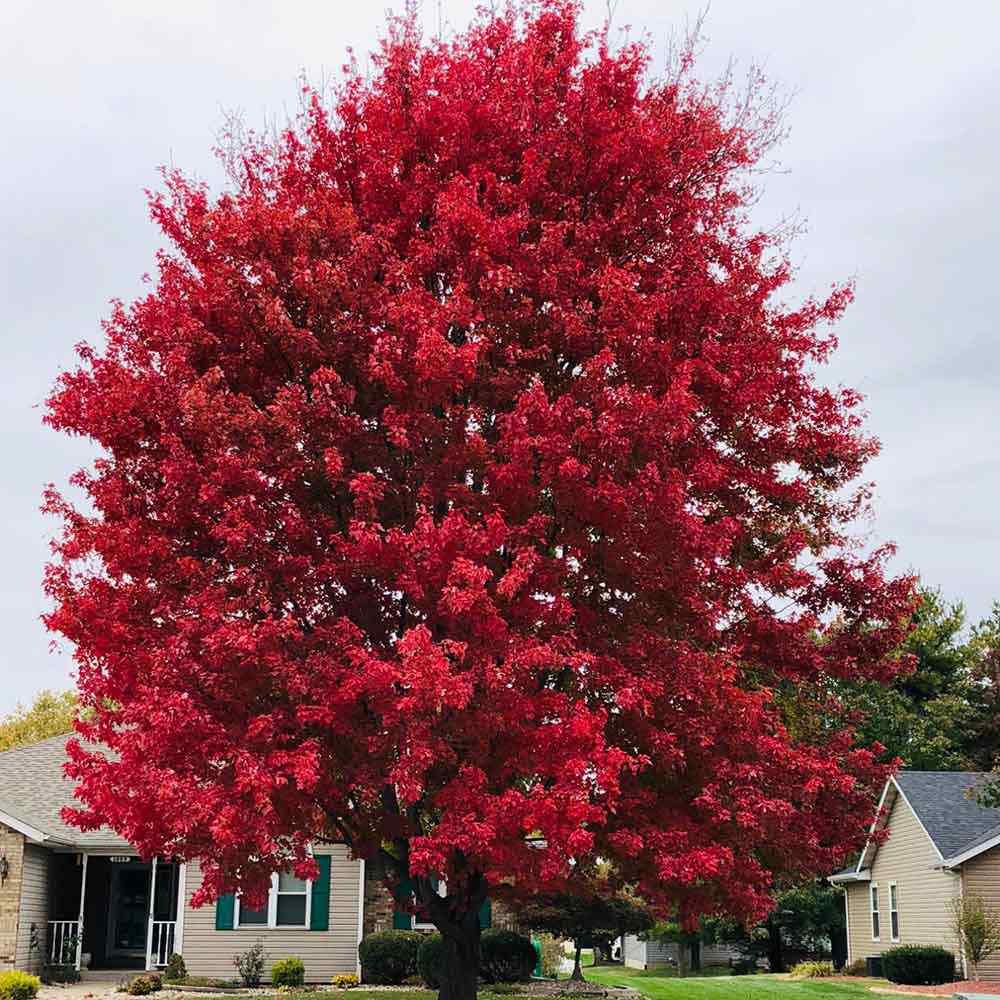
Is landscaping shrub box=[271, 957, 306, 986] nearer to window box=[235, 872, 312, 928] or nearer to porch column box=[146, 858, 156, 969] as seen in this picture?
window box=[235, 872, 312, 928]

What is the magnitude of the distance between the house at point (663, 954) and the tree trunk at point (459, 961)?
109 ft

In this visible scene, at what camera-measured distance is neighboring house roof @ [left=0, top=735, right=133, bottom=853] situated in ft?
90.5

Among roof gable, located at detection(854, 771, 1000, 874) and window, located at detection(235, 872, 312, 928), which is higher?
roof gable, located at detection(854, 771, 1000, 874)

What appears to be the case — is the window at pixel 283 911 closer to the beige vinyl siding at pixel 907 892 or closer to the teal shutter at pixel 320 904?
the teal shutter at pixel 320 904

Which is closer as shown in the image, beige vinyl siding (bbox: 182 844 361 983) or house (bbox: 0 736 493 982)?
house (bbox: 0 736 493 982)

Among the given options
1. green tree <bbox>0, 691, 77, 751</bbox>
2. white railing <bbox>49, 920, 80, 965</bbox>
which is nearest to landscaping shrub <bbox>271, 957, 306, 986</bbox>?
white railing <bbox>49, 920, 80, 965</bbox>

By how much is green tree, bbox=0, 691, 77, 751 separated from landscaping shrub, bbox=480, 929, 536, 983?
4649 cm

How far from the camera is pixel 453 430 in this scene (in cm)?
1280

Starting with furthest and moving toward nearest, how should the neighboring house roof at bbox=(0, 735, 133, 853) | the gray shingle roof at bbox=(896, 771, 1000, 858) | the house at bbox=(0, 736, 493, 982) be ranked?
the gray shingle roof at bbox=(896, 771, 1000, 858), the neighboring house roof at bbox=(0, 735, 133, 853), the house at bbox=(0, 736, 493, 982)

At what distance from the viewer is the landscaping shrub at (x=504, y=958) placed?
85.9 feet

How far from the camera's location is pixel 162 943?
1136 inches

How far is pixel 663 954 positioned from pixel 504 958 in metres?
30.3

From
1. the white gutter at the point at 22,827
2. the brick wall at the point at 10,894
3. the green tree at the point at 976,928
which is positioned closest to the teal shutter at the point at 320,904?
the white gutter at the point at 22,827

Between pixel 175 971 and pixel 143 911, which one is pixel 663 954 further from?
pixel 175 971
